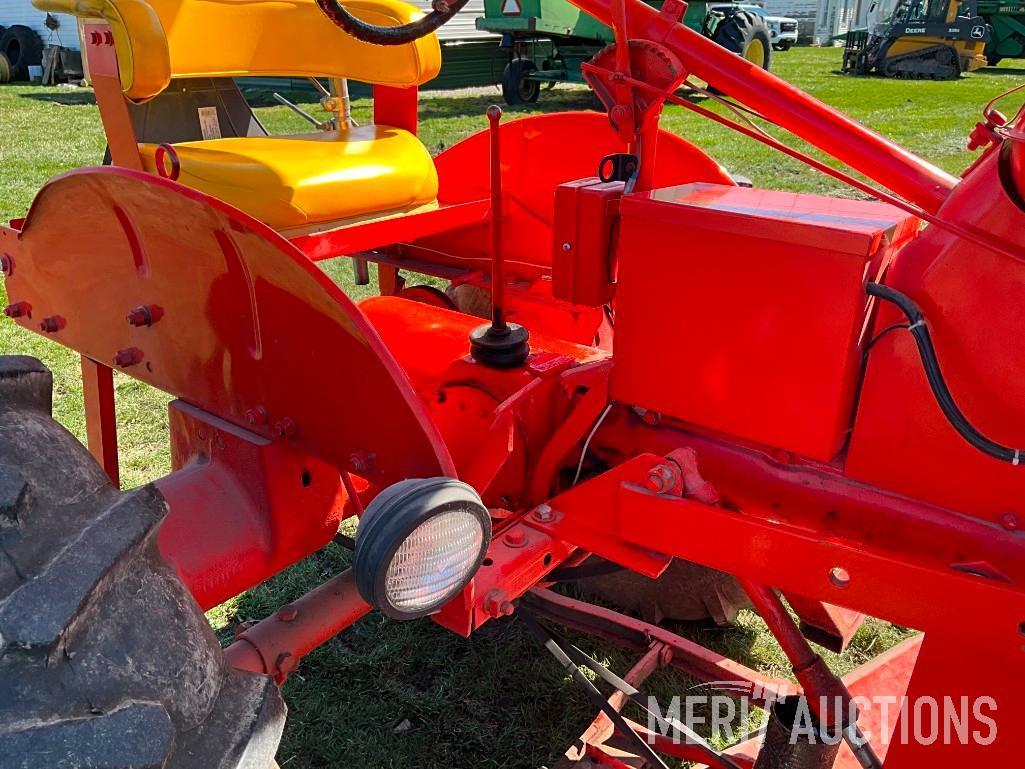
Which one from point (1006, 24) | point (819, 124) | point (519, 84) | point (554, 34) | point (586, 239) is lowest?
point (519, 84)

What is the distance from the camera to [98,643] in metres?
1.00

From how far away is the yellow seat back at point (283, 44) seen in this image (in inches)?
102

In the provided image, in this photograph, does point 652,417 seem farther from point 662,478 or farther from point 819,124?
point 819,124

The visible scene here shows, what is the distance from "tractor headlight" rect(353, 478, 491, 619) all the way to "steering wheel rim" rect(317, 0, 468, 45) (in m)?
0.96

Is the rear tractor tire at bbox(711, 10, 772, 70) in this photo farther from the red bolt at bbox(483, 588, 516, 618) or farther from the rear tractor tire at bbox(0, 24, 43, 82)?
the red bolt at bbox(483, 588, 516, 618)

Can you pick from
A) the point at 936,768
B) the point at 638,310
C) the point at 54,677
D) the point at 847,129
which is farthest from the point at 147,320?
the point at 936,768

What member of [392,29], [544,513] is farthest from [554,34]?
[544,513]

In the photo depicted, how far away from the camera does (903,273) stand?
1303mm

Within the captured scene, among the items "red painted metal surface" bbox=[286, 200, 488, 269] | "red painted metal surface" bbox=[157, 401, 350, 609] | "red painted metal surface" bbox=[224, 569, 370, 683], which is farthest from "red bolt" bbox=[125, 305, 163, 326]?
"red painted metal surface" bbox=[286, 200, 488, 269]

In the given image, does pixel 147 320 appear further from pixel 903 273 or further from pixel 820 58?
pixel 820 58

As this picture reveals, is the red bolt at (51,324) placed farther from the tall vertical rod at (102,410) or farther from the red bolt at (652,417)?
the red bolt at (652,417)

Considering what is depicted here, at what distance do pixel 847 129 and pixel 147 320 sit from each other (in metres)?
1.20

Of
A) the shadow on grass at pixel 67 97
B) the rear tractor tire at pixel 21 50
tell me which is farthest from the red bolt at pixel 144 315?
the rear tractor tire at pixel 21 50

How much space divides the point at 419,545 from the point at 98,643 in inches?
15.0
